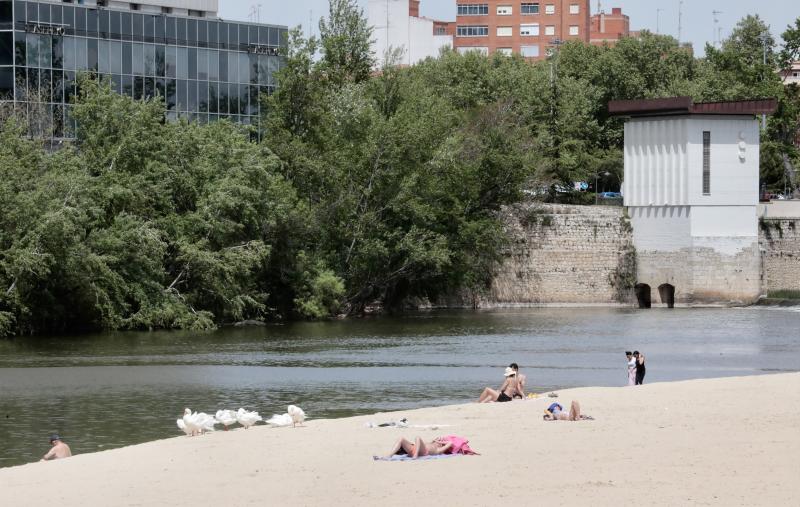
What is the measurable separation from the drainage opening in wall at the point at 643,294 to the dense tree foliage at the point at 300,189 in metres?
7.31

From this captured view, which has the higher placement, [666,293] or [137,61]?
[137,61]

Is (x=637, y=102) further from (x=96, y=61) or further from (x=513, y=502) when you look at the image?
(x=513, y=502)

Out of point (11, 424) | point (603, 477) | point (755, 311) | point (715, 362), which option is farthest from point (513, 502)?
point (755, 311)

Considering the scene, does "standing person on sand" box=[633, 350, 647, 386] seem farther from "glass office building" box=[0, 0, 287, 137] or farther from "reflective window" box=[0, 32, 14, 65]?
"reflective window" box=[0, 32, 14, 65]

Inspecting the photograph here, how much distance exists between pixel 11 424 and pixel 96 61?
5288 cm

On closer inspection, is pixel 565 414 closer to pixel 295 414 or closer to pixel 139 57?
pixel 295 414

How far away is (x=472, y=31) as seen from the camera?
145 meters

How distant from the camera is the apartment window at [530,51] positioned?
142 meters

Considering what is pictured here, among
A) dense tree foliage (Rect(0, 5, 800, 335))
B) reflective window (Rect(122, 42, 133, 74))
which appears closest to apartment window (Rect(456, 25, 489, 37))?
dense tree foliage (Rect(0, 5, 800, 335))

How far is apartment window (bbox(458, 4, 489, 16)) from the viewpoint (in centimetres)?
14425

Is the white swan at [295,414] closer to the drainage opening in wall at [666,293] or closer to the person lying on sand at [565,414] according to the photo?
the person lying on sand at [565,414]

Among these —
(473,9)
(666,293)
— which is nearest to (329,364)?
(666,293)

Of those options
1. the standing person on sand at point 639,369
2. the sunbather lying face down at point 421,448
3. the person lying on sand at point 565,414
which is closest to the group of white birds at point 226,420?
the person lying on sand at point 565,414

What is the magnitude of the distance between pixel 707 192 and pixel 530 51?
7633cm
